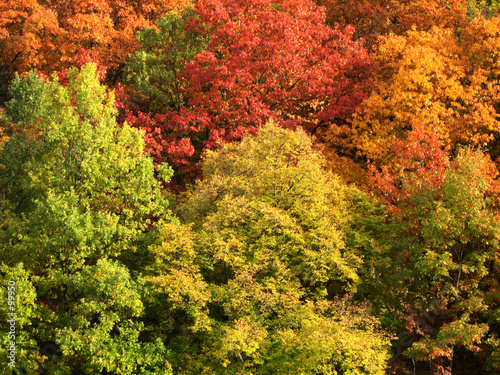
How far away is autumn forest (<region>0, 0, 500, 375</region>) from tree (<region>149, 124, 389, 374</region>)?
0.13 meters

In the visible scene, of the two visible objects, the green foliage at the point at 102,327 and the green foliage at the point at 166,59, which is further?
the green foliage at the point at 166,59

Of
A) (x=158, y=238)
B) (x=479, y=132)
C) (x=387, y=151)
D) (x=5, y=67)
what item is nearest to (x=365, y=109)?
(x=387, y=151)

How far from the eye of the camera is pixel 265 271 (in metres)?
26.6

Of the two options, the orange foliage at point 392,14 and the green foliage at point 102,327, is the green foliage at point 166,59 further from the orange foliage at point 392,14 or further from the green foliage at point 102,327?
the green foliage at point 102,327

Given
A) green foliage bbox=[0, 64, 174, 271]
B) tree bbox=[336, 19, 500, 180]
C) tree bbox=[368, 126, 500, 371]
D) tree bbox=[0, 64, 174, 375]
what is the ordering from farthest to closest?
tree bbox=[336, 19, 500, 180], green foliage bbox=[0, 64, 174, 271], tree bbox=[368, 126, 500, 371], tree bbox=[0, 64, 174, 375]

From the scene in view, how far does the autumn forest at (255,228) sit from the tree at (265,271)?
13 cm

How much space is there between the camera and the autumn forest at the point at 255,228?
25031 mm

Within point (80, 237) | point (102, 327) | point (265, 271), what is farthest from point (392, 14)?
point (102, 327)

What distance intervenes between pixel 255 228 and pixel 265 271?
7.37 ft

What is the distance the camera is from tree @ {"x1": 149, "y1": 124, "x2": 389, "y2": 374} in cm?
2389

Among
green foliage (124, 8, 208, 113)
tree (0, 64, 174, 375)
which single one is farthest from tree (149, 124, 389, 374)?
green foliage (124, 8, 208, 113)

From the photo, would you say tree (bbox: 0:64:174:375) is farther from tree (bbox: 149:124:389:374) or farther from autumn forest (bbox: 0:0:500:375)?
tree (bbox: 149:124:389:374)

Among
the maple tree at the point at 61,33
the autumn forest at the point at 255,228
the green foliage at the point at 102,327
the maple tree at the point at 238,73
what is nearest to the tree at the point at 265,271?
the autumn forest at the point at 255,228

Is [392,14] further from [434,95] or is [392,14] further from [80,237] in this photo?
[80,237]
